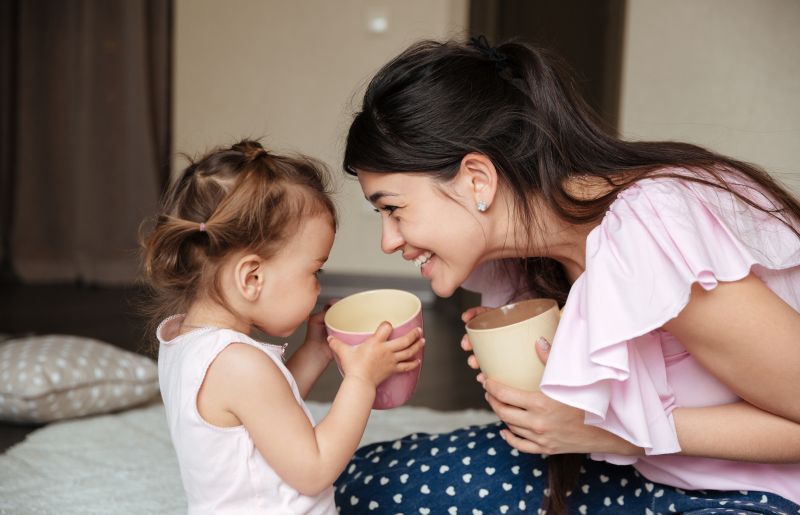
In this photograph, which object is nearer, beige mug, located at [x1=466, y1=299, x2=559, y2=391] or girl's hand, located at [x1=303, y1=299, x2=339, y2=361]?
beige mug, located at [x1=466, y1=299, x2=559, y2=391]

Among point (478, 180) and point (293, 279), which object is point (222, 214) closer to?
point (293, 279)

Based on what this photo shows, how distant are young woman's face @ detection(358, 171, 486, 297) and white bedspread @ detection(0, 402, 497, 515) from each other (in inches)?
29.0

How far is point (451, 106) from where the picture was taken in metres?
1.21

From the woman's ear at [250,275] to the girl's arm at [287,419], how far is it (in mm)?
87

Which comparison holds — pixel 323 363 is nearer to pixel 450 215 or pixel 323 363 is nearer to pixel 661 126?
pixel 450 215

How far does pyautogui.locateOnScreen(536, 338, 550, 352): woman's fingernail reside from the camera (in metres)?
1.13

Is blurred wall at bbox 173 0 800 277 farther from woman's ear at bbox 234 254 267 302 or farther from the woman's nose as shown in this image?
woman's ear at bbox 234 254 267 302

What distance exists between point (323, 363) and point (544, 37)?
2330 millimetres

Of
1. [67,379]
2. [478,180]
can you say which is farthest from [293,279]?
[67,379]

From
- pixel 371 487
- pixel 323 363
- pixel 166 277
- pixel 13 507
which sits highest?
pixel 166 277

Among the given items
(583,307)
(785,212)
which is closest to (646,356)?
(583,307)

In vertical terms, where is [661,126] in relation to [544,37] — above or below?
below

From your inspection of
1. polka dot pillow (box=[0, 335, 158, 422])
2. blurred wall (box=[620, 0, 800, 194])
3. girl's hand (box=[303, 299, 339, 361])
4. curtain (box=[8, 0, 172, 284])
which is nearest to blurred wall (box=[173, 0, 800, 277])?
curtain (box=[8, 0, 172, 284])

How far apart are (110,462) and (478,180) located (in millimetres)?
1126
